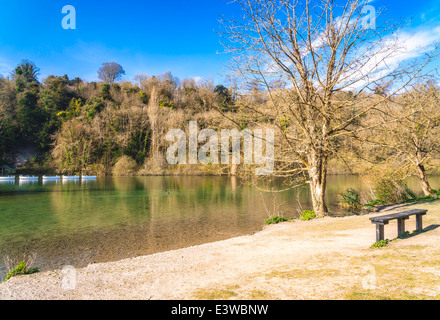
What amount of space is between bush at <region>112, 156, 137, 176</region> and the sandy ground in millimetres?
42828

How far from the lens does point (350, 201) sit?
1638 cm

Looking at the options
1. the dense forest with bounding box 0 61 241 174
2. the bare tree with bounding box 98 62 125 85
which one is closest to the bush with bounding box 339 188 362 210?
the dense forest with bounding box 0 61 241 174

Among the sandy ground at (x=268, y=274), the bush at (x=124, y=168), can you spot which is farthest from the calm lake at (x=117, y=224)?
the bush at (x=124, y=168)

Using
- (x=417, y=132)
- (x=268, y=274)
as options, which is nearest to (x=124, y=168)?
(x=417, y=132)

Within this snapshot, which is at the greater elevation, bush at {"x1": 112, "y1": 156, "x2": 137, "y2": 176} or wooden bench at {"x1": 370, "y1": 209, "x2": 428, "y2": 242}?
bush at {"x1": 112, "y1": 156, "x2": 137, "y2": 176}

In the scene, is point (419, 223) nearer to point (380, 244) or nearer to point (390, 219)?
point (390, 219)

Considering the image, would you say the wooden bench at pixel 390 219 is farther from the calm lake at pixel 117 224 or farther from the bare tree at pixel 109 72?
the bare tree at pixel 109 72

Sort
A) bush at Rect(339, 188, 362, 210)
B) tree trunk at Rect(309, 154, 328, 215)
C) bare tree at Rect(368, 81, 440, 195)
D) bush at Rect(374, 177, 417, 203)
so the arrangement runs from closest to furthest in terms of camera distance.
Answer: tree trunk at Rect(309, 154, 328, 215)
bare tree at Rect(368, 81, 440, 195)
bush at Rect(339, 188, 362, 210)
bush at Rect(374, 177, 417, 203)

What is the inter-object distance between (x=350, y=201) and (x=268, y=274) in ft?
43.3

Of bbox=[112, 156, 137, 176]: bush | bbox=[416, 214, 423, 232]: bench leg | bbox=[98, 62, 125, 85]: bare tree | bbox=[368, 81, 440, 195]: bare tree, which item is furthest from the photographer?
bbox=[98, 62, 125, 85]: bare tree

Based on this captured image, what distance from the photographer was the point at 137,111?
178 feet

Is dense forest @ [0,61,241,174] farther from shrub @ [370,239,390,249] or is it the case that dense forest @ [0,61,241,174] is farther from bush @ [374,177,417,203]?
shrub @ [370,239,390,249]

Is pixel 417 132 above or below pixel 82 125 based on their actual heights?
below

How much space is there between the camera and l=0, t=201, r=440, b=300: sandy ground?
3.98 m
